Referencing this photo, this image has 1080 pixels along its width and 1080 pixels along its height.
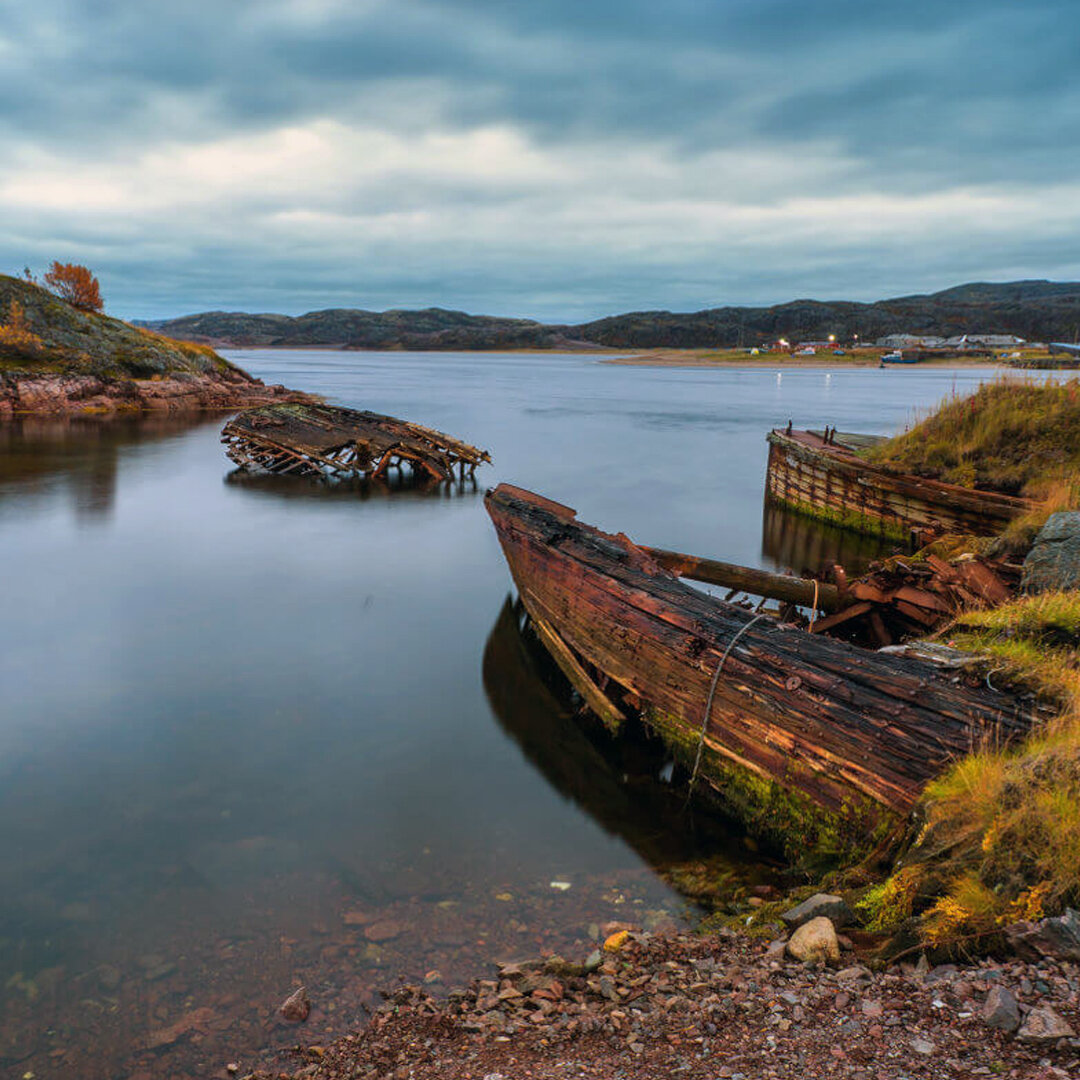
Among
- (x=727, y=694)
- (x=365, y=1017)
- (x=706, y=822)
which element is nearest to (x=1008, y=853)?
(x=727, y=694)

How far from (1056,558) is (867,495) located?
378 inches

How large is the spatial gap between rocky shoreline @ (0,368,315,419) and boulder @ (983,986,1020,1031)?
163 feet

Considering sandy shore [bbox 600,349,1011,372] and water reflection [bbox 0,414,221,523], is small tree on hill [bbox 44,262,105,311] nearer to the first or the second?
water reflection [bbox 0,414,221,523]

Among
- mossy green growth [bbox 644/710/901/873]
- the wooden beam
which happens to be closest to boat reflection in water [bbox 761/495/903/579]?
the wooden beam

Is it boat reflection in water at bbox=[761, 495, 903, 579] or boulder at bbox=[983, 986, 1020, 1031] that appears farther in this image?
boat reflection in water at bbox=[761, 495, 903, 579]

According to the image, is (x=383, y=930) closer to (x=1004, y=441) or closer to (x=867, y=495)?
(x=867, y=495)

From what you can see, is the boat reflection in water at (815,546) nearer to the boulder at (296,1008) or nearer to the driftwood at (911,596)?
the driftwood at (911,596)

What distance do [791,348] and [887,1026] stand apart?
19119 cm

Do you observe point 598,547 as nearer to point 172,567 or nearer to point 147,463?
point 172,567

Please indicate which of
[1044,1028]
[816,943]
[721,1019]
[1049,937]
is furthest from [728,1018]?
[1049,937]

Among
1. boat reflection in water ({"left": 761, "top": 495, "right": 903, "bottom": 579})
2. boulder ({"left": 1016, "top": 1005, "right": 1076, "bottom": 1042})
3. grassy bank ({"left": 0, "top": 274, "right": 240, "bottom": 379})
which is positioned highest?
grassy bank ({"left": 0, "top": 274, "right": 240, "bottom": 379})

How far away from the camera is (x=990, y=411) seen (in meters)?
16.8

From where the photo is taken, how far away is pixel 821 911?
5090 millimetres

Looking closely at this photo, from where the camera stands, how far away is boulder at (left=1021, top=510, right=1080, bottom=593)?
8.66 metres
